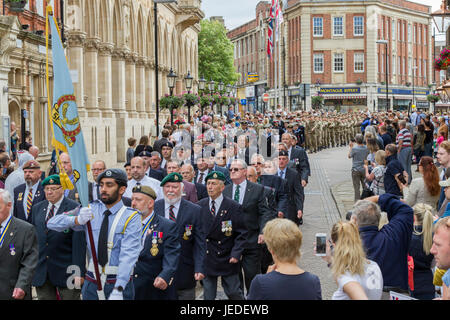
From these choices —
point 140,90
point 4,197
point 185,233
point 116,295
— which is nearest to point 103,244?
point 116,295

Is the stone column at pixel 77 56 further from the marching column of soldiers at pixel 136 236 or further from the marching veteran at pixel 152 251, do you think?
the marching veteran at pixel 152 251

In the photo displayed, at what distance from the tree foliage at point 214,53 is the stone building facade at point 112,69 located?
40.7 meters

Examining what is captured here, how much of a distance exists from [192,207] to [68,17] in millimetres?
22105

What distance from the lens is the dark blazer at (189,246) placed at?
777 cm

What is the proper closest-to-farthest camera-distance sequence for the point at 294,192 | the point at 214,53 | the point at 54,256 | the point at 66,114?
the point at 66,114 → the point at 54,256 → the point at 294,192 → the point at 214,53

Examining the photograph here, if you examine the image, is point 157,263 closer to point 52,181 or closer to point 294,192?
point 52,181

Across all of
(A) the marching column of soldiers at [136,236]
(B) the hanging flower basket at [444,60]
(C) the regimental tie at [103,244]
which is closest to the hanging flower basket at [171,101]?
(B) the hanging flower basket at [444,60]

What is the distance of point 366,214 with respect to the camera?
628 centimetres

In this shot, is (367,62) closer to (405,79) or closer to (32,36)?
(405,79)

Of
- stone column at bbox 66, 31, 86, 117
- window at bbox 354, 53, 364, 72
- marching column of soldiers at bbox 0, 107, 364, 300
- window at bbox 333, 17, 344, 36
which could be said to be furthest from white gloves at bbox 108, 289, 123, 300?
window at bbox 333, 17, 344, 36

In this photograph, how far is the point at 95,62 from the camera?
3089cm

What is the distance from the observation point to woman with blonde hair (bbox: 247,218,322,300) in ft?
15.6

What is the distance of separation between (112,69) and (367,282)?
103 ft

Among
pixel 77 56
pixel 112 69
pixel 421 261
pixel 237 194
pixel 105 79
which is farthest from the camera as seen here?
pixel 112 69
